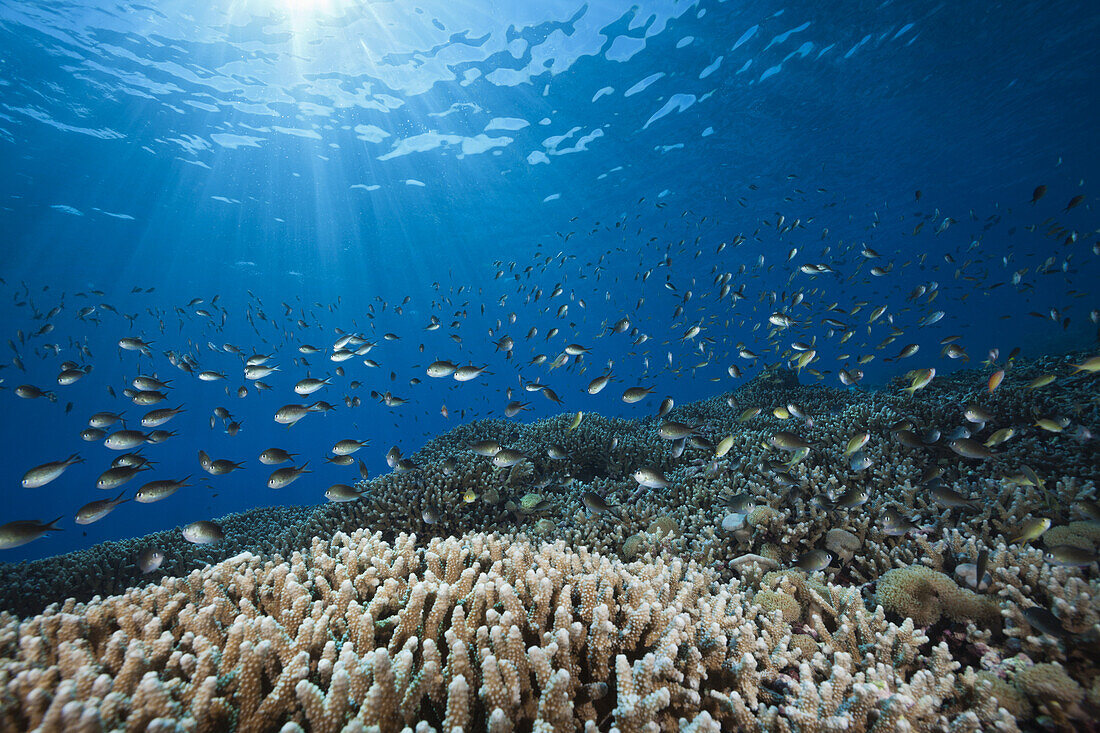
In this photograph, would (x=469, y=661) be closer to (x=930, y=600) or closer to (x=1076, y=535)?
(x=930, y=600)

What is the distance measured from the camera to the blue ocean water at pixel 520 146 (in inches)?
691

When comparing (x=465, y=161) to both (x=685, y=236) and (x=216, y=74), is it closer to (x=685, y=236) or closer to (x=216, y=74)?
(x=216, y=74)

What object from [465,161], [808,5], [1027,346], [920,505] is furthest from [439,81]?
[1027,346]

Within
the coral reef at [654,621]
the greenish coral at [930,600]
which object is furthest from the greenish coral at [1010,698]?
the greenish coral at [930,600]

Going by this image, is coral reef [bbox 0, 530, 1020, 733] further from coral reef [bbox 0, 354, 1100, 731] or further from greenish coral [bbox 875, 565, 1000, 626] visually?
greenish coral [bbox 875, 565, 1000, 626]

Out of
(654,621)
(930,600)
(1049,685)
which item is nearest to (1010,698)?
(1049,685)

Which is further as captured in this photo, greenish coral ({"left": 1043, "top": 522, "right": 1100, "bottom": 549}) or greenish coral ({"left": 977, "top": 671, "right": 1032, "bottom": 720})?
greenish coral ({"left": 1043, "top": 522, "right": 1100, "bottom": 549})

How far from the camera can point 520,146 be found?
87.0ft

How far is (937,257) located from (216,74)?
309 ft

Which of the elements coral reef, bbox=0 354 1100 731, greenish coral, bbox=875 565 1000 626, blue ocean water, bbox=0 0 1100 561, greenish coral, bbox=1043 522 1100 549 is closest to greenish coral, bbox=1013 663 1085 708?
coral reef, bbox=0 354 1100 731

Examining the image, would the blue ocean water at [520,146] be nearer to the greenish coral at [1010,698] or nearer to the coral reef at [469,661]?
A: the coral reef at [469,661]

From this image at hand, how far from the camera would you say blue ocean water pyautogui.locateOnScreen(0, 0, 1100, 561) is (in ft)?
57.6

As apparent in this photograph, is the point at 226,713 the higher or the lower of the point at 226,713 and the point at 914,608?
the higher

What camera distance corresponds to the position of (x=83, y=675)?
80.9 inches
